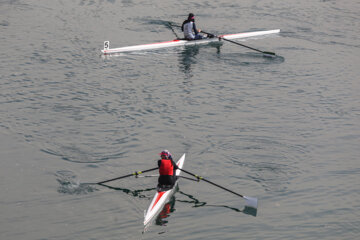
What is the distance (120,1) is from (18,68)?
22.7 meters

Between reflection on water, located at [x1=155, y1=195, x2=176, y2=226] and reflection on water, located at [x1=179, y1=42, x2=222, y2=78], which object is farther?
reflection on water, located at [x1=179, y1=42, x2=222, y2=78]

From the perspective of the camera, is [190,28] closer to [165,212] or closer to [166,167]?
[166,167]

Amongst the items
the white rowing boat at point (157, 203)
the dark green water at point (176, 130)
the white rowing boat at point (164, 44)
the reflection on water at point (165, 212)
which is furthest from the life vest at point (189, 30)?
the reflection on water at point (165, 212)

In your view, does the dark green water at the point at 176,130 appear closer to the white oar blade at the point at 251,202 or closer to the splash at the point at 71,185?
the splash at the point at 71,185

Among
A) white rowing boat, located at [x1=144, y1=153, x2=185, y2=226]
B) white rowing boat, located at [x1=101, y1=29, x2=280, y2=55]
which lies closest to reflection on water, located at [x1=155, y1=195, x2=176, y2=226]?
white rowing boat, located at [x1=144, y1=153, x2=185, y2=226]

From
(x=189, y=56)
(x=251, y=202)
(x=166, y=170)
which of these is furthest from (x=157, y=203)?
(x=189, y=56)

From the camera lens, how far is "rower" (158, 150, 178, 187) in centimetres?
1750

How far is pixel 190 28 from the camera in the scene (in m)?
36.0

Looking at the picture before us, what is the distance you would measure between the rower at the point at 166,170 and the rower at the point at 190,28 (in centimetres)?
2035

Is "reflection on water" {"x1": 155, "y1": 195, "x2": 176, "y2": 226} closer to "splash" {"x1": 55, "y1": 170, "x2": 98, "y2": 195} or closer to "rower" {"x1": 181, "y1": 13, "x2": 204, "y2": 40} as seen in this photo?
"splash" {"x1": 55, "y1": 170, "x2": 98, "y2": 195}

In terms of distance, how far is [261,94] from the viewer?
2869 centimetres

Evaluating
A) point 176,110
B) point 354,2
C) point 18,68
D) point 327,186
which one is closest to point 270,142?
point 327,186

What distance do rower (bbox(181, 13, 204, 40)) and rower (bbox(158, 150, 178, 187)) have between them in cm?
2035

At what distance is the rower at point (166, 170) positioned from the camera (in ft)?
57.4
